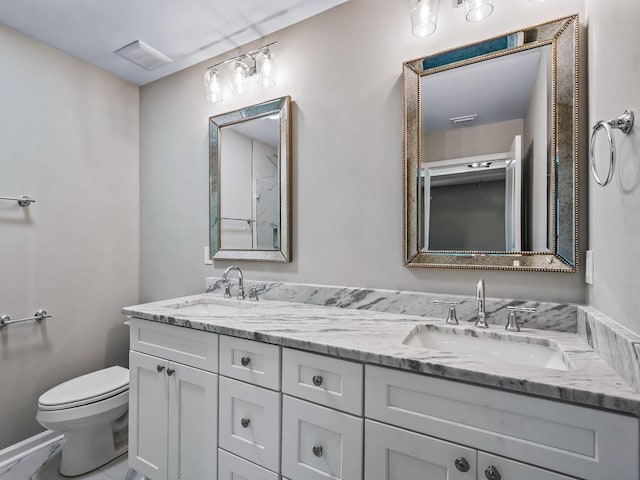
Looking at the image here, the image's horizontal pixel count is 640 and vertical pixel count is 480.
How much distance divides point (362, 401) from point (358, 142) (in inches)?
46.3

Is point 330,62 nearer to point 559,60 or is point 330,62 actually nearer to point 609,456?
point 559,60

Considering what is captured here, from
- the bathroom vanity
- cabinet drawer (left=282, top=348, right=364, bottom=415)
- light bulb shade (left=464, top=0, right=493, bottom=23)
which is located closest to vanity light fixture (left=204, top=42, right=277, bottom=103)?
light bulb shade (left=464, top=0, right=493, bottom=23)

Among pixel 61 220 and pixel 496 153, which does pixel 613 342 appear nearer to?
pixel 496 153

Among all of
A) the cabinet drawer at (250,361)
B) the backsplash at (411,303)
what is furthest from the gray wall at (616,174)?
the cabinet drawer at (250,361)

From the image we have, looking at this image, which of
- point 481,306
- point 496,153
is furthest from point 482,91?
point 481,306

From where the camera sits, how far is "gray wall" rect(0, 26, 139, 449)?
1855mm

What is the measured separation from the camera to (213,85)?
1.99 metres

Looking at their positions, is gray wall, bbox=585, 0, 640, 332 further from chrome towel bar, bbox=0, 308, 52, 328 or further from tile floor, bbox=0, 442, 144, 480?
chrome towel bar, bbox=0, 308, 52, 328

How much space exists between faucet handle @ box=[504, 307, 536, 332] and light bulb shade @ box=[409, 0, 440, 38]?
1.19 m

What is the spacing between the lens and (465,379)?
2.79 feet

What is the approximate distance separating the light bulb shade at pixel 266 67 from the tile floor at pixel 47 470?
7.31ft

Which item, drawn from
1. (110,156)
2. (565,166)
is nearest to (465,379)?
(565,166)

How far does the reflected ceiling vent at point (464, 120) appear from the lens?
4.51ft

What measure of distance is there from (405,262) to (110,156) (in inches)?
86.5
